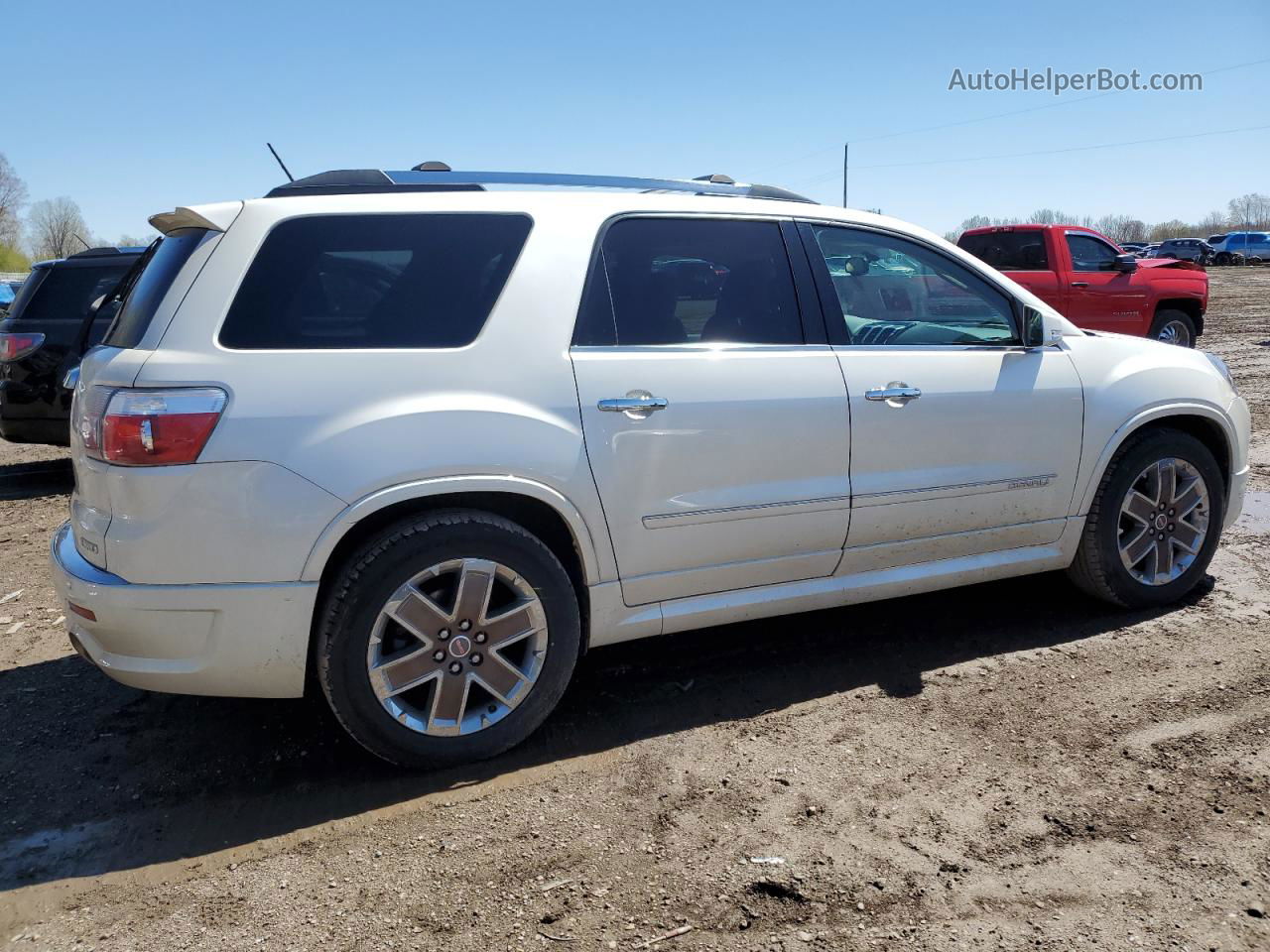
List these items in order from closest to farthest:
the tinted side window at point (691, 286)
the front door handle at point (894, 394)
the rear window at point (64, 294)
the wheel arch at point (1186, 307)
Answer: the tinted side window at point (691, 286) → the front door handle at point (894, 394) → the rear window at point (64, 294) → the wheel arch at point (1186, 307)

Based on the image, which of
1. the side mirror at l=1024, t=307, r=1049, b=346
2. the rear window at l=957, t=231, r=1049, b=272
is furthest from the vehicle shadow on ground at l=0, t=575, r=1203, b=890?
the rear window at l=957, t=231, r=1049, b=272

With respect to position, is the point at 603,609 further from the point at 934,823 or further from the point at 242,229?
the point at 242,229

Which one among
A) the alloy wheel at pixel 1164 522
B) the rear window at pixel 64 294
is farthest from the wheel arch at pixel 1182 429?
the rear window at pixel 64 294

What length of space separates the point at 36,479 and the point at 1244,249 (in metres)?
57.8

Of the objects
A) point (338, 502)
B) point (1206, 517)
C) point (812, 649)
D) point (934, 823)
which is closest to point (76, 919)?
point (338, 502)

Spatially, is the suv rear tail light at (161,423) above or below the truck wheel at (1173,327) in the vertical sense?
above

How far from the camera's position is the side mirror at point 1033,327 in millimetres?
4117

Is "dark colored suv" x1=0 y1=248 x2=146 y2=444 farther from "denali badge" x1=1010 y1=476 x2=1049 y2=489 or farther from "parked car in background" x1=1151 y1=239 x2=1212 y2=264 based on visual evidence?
"parked car in background" x1=1151 y1=239 x2=1212 y2=264

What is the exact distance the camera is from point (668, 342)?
3.48 m

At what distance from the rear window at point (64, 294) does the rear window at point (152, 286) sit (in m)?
5.70

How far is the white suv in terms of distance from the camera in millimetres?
2902

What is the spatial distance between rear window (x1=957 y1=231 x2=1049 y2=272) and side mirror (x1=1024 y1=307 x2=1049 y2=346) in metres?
8.95

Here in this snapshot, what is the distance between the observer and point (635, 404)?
330cm

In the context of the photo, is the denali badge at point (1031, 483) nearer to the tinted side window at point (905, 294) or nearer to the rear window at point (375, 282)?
the tinted side window at point (905, 294)
